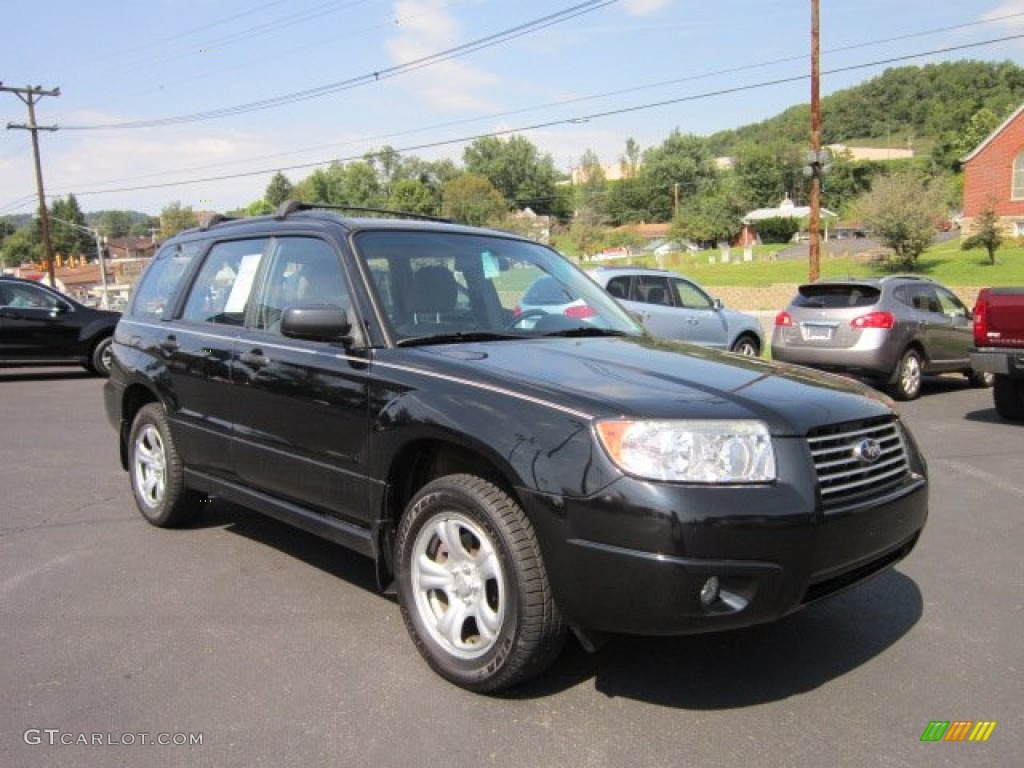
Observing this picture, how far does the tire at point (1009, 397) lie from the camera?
9.15 meters

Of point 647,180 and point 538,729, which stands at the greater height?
point 647,180

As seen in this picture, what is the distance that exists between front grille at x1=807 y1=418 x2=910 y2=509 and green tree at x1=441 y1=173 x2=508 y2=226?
9919 cm

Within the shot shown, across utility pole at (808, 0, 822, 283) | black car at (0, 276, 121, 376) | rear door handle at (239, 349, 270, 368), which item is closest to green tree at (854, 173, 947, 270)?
utility pole at (808, 0, 822, 283)

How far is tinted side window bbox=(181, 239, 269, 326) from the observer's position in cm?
462

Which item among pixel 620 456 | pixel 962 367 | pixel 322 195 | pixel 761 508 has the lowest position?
pixel 962 367

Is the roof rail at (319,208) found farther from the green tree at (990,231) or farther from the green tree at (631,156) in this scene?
the green tree at (631,156)

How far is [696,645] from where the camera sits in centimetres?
369

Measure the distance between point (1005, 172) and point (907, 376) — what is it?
54.0 meters

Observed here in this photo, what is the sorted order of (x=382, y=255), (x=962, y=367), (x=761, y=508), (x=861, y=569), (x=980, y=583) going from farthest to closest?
1. (x=962, y=367)
2. (x=980, y=583)
3. (x=382, y=255)
4. (x=861, y=569)
5. (x=761, y=508)

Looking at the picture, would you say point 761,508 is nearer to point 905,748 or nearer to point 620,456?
point 620,456

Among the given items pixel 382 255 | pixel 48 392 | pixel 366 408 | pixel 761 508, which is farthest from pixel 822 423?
pixel 48 392

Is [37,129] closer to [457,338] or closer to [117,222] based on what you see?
[457,338]

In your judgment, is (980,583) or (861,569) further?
(980,583)

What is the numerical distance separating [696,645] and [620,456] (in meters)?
1.30
